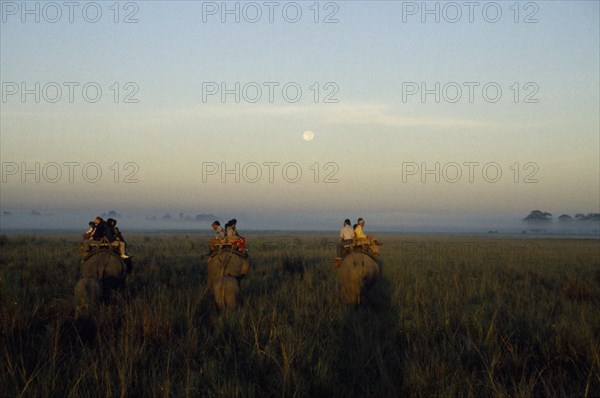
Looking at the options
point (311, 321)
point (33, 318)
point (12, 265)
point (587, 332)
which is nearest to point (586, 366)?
point (587, 332)

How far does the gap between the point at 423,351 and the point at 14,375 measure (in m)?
4.73

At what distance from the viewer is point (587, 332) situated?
657 centimetres

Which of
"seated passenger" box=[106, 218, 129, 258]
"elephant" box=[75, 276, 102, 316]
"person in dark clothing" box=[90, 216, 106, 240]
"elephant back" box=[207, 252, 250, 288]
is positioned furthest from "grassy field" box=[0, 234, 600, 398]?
"person in dark clothing" box=[90, 216, 106, 240]

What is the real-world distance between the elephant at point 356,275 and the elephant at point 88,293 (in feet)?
15.5

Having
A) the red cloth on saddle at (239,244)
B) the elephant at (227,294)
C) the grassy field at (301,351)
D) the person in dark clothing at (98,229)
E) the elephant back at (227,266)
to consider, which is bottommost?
the grassy field at (301,351)

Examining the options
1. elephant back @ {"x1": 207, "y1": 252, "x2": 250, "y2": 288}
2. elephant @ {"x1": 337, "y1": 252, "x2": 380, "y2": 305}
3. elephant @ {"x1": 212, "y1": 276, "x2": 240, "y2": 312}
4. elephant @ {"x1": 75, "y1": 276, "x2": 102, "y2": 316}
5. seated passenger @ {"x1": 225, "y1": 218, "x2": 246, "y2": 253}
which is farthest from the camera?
seated passenger @ {"x1": 225, "y1": 218, "x2": 246, "y2": 253}

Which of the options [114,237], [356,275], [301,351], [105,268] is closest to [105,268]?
[105,268]

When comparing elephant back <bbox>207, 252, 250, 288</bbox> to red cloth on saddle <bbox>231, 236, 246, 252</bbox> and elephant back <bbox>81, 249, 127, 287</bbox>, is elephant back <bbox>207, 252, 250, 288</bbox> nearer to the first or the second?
red cloth on saddle <bbox>231, 236, 246, 252</bbox>

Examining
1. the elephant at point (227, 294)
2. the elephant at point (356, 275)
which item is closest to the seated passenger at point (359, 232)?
the elephant at point (356, 275)

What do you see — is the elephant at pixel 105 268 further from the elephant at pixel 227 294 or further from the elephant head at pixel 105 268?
the elephant at pixel 227 294

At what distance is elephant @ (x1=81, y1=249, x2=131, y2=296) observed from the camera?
974cm

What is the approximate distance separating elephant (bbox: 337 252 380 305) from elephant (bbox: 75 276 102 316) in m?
4.73

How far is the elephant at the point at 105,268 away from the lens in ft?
32.0

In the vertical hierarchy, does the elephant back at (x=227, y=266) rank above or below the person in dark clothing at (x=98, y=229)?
below
